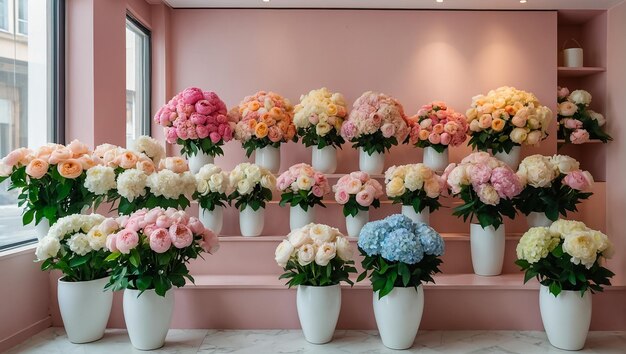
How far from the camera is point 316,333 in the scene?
2.49 meters

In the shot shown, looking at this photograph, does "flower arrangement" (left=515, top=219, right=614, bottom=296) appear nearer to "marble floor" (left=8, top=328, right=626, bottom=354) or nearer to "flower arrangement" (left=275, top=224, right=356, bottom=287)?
"marble floor" (left=8, top=328, right=626, bottom=354)

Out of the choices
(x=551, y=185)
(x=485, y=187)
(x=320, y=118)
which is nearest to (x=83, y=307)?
(x=320, y=118)

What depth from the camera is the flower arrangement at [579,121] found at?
374cm

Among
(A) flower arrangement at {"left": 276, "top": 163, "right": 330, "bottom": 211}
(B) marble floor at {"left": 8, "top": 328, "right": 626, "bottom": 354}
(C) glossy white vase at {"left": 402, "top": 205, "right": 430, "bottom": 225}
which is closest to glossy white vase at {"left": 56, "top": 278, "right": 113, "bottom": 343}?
(B) marble floor at {"left": 8, "top": 328, "right": 626, "bottom": 354}

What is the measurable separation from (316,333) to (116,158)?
1.28m

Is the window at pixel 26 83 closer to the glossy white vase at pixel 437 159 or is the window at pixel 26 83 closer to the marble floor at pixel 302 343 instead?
the marble floor at pixel 302 343

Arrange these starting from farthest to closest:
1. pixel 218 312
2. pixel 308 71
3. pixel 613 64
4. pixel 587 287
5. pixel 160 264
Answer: pixel 308 71 → pixel 613 64 → pixel 218 312 → pixel 587 287 → pixel 160 264

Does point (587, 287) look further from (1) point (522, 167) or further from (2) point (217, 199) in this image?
(2) point (217, 199)

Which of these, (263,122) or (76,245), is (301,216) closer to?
(263,122)

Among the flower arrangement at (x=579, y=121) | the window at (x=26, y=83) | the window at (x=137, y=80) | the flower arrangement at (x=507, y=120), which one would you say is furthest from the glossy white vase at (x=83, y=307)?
the flower arrangement at (x=579, y=121)

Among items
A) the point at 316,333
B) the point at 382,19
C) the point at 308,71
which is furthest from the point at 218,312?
the point at 382,19

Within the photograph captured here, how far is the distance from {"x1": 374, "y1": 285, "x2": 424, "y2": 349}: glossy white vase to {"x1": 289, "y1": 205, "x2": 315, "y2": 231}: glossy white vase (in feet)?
2.67

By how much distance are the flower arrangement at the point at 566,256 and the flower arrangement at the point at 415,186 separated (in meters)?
0.63

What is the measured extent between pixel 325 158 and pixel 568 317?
178 centimetres
